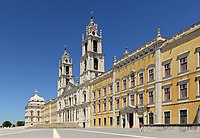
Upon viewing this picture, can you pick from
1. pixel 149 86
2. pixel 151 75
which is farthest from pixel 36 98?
pixel 151 75

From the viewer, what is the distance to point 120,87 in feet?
150

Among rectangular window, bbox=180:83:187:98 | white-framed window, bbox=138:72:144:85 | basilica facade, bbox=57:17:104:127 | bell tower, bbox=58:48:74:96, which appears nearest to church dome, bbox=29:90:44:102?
bell tower, bbox=58:48:74:96

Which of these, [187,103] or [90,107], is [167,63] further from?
[90,107]

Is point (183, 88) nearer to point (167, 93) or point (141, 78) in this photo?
point (167, 93)

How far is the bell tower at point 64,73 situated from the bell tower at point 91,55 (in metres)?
23.4

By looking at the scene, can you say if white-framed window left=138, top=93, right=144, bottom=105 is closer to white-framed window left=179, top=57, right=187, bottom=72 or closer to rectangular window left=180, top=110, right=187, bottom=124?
rectangular window left=180, top=110, right=187, bottom=124

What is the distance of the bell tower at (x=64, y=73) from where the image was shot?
9262 centimetres

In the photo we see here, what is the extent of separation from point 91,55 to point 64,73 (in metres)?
29.4

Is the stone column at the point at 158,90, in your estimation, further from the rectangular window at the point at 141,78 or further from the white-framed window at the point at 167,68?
the rectangular window at the point at 141,78

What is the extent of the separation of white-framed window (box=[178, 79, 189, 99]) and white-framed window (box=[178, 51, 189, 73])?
1356 millimetres

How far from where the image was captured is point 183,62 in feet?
101

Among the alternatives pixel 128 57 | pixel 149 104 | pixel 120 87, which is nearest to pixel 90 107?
pixel 120 87

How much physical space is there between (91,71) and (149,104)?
3023 cm

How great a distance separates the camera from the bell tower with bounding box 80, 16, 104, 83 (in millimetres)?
65562
